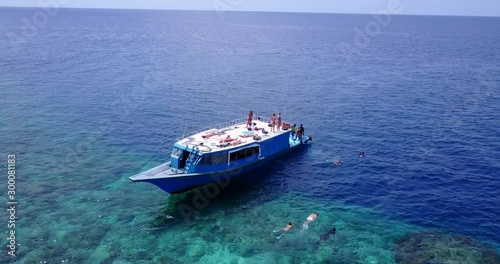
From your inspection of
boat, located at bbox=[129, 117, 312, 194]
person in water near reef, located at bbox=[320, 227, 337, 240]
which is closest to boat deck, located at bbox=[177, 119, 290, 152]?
boat, located at bbox=[129, 117, 312, 194]

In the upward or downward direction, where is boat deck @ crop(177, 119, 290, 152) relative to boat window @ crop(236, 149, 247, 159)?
upward

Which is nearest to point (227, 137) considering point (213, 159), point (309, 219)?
point (213, 159)

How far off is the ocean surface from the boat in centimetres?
208

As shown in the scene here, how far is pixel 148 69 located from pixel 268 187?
85.5m

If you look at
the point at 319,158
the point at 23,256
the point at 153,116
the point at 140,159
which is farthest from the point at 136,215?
the point at 153,116

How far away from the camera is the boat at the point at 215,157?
47469 millimetres

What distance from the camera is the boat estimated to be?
47.5 m

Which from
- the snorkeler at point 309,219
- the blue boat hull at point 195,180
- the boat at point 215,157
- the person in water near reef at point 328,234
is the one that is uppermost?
the boat at point 215,157

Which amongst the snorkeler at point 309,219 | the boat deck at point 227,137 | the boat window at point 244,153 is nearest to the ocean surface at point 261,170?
the snorkeler at point 309,219

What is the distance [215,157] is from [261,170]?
9843 mm

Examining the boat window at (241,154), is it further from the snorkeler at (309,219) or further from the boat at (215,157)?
the snorkeler at (309,219)

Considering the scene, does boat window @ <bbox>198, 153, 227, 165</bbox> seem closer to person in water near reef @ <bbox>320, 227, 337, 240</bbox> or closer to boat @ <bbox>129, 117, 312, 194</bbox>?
boat @ <bbox>129, 117, 312, 194</bbox>

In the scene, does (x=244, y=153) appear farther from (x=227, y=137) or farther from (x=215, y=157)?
(x=215, y=157)

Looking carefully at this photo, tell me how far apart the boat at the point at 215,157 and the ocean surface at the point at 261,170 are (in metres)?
2.08
